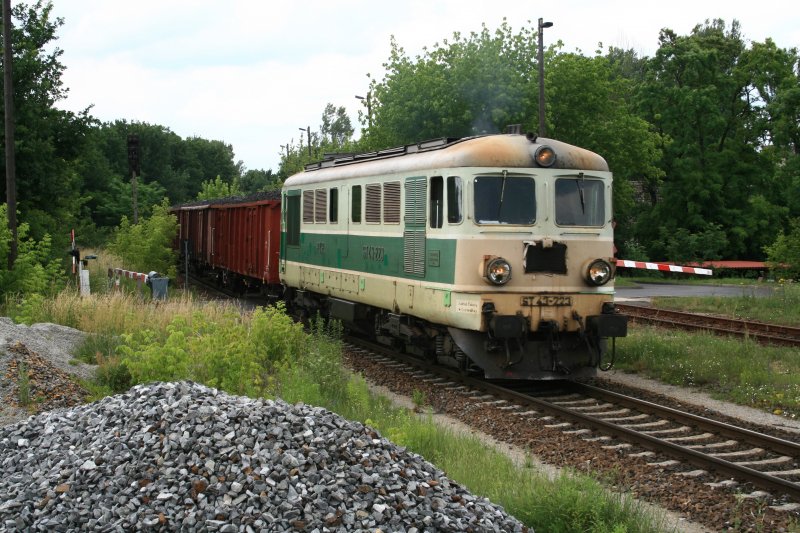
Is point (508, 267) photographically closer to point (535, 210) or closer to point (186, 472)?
point (535, 210)

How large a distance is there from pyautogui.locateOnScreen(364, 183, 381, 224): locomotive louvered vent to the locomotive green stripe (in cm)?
30

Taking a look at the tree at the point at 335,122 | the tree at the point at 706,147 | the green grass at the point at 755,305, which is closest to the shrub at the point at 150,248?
the green grass at the point at 755,305

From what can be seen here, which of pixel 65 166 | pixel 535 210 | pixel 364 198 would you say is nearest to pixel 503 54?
pixel 65 166

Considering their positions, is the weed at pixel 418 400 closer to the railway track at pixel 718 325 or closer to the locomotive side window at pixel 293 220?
the railway track at pixel 718 325

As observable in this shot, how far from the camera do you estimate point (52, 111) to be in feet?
80.2

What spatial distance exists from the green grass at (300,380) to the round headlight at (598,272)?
8.90 feet

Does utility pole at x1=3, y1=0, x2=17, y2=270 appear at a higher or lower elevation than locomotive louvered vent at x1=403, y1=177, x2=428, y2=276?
higher

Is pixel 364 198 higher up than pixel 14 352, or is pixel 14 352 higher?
pixel 364 198

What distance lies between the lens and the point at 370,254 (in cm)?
1426

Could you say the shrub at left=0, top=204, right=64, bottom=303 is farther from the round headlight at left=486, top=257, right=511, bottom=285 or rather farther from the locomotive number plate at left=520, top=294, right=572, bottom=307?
the locomotive number plate at left=520, top=294, right=572, bottom=307

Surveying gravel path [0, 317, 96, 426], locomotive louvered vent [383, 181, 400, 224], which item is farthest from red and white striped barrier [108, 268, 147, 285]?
locomotive louvered vent [383, 181, 400, 224]

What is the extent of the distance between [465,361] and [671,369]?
10.2 feet

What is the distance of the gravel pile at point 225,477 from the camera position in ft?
17.1

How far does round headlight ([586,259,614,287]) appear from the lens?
39.0 ft
